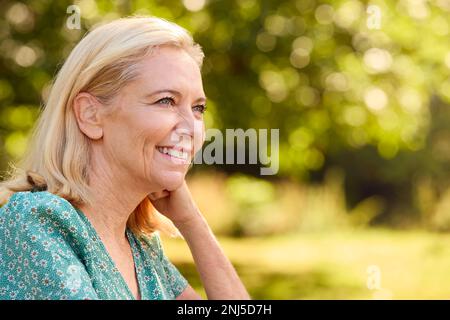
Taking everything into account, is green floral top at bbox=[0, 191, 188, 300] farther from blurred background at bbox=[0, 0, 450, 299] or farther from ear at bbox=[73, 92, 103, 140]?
blurred background at bbox=[0, 0, 450, 299]

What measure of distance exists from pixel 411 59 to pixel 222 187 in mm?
4942

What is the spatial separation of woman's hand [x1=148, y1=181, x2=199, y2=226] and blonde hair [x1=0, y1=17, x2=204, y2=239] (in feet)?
1.18

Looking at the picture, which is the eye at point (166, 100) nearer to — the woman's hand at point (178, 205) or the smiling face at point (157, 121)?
the smiling face at point (157, 121)

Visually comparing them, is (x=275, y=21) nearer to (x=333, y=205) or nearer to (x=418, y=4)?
(x=418, y=4)

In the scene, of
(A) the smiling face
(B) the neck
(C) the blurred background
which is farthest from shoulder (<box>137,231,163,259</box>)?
(C) the blurred background

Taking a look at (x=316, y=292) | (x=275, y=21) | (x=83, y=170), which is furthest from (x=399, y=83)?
(x=83, y=170)

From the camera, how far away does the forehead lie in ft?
6.61

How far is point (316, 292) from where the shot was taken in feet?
31.6

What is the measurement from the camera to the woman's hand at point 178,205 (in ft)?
7.64

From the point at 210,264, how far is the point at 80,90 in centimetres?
70

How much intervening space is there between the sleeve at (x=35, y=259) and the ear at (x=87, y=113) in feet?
1.02

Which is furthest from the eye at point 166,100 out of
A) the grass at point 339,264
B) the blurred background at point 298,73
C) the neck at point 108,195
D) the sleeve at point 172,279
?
the grass at point 339,264

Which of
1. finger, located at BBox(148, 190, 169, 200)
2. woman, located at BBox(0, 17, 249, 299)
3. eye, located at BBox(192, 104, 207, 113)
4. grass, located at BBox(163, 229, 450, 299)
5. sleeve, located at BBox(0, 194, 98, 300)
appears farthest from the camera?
grass, located at BBox(163, 229, 450, 299)
